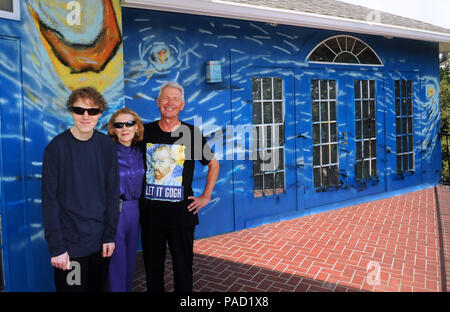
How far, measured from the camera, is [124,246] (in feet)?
8.66

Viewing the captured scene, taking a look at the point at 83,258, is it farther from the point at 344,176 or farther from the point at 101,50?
the point at 344,176

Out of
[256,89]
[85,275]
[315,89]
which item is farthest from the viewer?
[315,89]

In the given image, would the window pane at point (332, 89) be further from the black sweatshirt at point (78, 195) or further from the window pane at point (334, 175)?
the black sweatshirt at point (78, 195)

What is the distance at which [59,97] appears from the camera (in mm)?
3191

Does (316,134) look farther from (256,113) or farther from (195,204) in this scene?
(195,204)

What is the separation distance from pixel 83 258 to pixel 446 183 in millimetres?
9057

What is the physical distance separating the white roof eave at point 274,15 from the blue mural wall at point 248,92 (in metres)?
0.30

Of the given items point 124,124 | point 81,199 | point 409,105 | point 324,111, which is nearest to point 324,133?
point 324,111

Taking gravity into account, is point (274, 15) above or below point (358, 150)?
above

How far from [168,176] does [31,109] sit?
132 centimetres

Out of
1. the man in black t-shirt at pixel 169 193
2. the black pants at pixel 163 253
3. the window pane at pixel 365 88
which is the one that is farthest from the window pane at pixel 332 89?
the black pants at pixel 163 253

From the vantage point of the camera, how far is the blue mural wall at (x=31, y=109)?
9.44ft

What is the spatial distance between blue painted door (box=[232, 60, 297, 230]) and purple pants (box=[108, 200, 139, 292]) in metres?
3.10

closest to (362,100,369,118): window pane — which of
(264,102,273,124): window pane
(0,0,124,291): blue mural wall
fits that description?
(264,102,273,124): window pane
